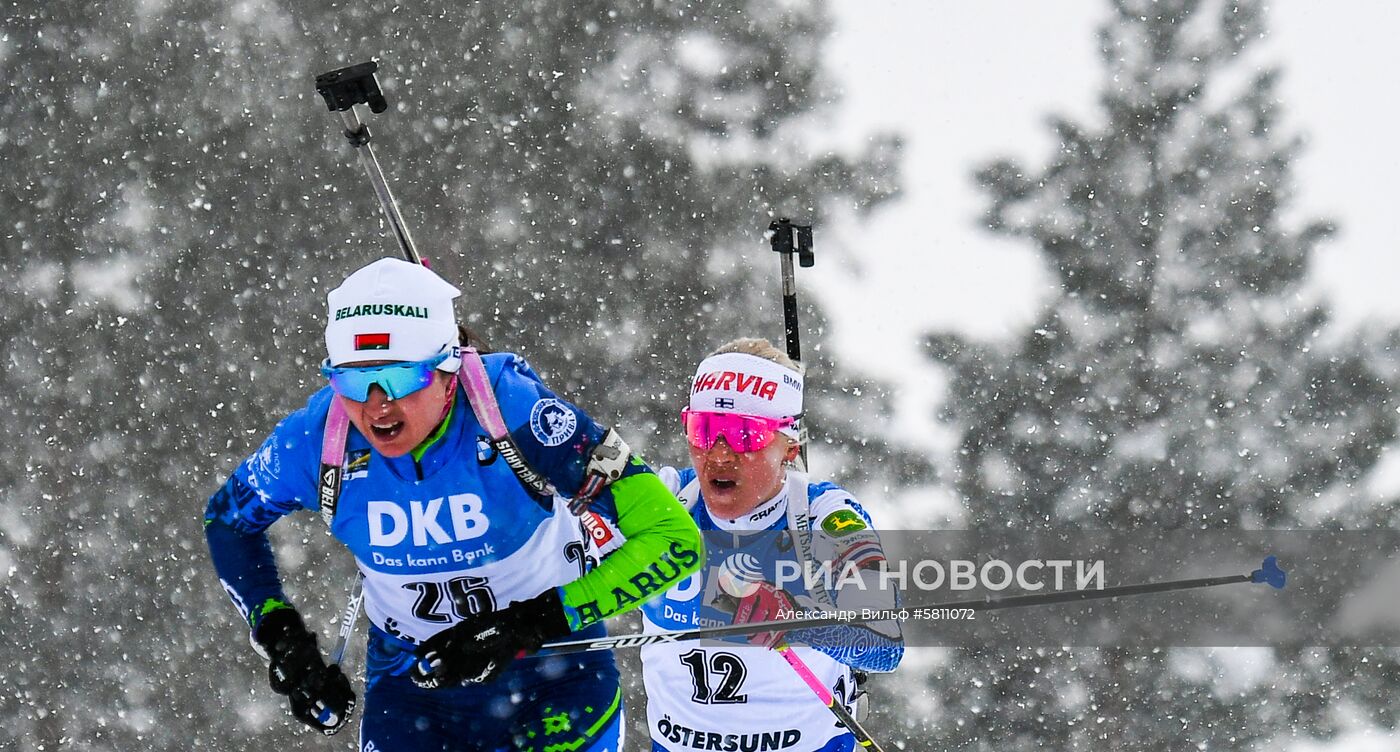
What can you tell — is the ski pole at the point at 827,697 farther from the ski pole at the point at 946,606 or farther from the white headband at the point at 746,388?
the white headband at the point at 746,388

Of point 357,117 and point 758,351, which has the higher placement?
point 357,117

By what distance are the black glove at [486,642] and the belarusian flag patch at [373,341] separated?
0.71 meters

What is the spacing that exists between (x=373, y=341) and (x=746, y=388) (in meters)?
1.66

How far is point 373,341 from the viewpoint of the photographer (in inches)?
139

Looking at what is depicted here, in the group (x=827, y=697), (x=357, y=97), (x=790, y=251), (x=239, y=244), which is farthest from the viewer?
(x=239, y=244)

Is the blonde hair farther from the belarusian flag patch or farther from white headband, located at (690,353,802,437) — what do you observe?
the belarusian flag patch

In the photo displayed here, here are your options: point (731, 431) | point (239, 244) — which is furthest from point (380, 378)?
point (239, 244)

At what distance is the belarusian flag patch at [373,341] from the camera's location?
11.5ft

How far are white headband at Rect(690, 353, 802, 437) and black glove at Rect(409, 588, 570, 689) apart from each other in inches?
52.8

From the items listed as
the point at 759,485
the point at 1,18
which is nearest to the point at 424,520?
the point at 759,485

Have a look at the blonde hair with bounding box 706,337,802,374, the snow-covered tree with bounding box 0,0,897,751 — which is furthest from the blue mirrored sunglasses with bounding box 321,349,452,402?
the snow-covered tree with bounding box 0,0,897,751

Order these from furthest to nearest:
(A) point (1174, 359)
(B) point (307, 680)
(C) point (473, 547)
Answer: (A) point (1174, 359), (C) point (473, 547), (B) point (307, 680)

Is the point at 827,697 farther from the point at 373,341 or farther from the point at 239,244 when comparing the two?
the point at 239,244

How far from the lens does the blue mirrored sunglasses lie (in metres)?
3.50
